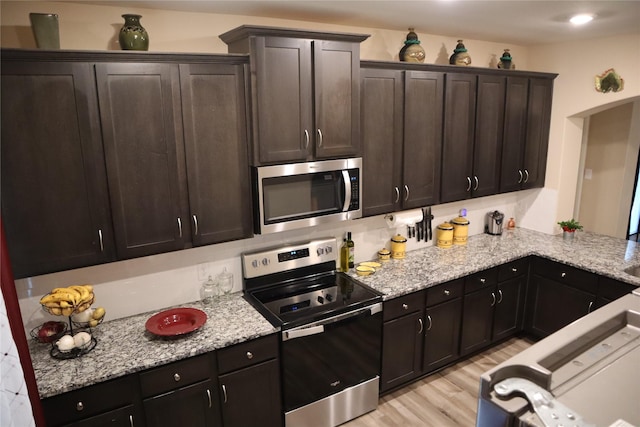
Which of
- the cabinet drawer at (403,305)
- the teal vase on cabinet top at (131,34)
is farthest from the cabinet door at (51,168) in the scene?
the cabinet drawer at (403,305)

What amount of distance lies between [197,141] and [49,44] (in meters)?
0.81

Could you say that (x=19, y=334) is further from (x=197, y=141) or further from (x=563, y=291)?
(x=563, y=291)

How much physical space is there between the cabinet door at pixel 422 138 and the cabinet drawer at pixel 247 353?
1512 mm

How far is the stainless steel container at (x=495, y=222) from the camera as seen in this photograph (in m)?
4.21

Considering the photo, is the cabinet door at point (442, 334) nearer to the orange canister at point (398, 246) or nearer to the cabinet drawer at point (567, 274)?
the orange canister at point (398, 246)

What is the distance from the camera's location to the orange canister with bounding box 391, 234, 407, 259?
11.6 ft

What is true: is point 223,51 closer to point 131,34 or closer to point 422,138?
point 131,34

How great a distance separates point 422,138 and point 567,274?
1684mm

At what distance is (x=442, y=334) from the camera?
132 inches

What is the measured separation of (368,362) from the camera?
2.94 metres

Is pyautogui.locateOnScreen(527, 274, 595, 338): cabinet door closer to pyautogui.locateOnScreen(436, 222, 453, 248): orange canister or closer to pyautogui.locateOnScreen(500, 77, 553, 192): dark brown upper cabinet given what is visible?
pyautogui.locateOnScreen(436, 222, 453, 248): orange canister

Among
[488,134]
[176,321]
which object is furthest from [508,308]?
[176,321]

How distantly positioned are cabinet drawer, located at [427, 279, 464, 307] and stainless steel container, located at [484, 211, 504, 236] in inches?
45.1

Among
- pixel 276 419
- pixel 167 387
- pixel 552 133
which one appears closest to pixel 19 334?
pixel 167 387
